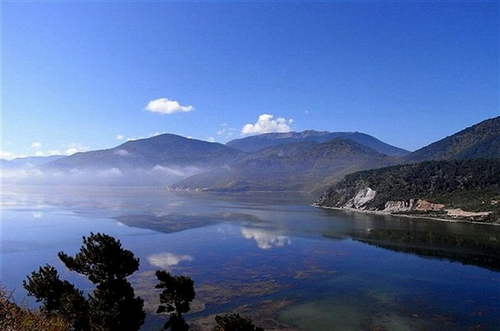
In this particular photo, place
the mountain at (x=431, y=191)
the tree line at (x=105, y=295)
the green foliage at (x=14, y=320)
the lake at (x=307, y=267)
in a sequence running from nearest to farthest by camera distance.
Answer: the green foliage at (x=14, y=320), the tree line at (x=105, y=295), the lake at (x=307, y=267), the mountain at (x=431, y=191)

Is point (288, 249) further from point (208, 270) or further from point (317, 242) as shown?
point (208, 270)

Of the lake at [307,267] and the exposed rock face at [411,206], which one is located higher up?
the exposed rock face at [411,206]

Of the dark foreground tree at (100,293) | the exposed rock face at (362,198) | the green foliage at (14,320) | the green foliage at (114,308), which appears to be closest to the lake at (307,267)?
the dark foreground tree at (100,293)

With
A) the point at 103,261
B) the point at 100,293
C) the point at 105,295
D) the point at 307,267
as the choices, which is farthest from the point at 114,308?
A: the point at 307,267

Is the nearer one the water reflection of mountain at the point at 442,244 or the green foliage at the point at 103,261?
the green foliage at the point at 103,261

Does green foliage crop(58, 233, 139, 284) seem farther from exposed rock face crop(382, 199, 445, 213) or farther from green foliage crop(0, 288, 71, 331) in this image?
exposed rock face crop(382, 199, 445, 213)

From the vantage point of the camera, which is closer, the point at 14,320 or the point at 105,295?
the point at 14,320

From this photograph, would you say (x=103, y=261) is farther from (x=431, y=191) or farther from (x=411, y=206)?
(x=431, y=191)

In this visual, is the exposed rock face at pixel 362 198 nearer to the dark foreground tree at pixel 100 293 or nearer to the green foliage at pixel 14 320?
the dark foreground tree at pixel 100 293
